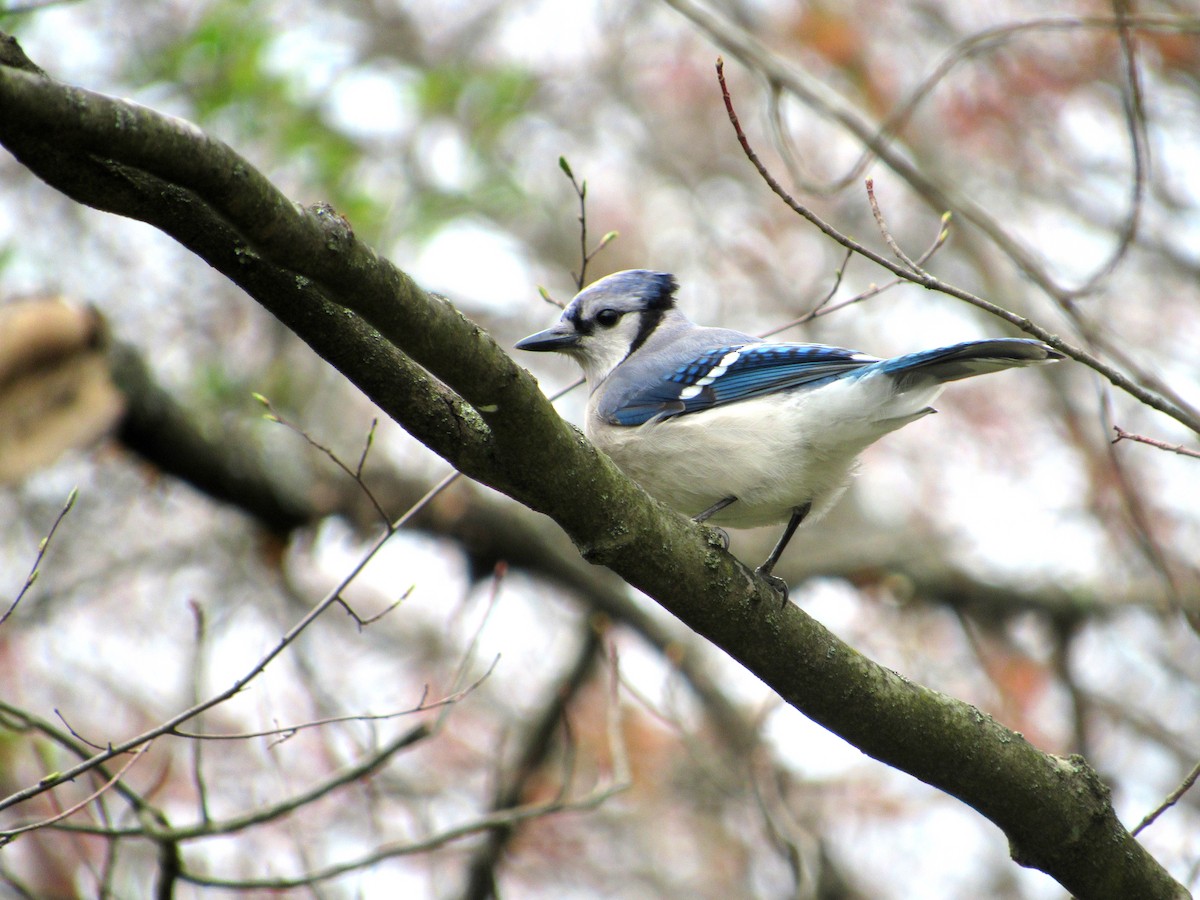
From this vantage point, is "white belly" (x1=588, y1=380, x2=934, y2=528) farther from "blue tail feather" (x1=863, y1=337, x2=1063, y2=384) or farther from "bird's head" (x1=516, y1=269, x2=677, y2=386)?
"bird's head" (x1=516, y1=269, x2=677, y2=386)

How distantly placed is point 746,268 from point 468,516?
3678mm

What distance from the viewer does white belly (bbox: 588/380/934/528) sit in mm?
3297

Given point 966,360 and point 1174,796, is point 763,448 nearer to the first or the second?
point 966,360

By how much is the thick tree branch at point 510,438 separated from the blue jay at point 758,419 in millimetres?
538

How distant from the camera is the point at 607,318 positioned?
164 inches

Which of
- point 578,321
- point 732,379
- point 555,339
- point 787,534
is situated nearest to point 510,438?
point 787,534

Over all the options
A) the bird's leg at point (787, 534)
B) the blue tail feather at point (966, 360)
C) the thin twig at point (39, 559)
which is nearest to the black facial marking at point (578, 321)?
the bird's leg at point (787, 534)

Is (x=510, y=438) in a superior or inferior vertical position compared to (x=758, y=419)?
inferior

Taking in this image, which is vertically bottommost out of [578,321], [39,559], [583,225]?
[39,559]

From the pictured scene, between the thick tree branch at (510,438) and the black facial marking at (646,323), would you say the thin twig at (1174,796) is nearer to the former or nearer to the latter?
the thick tree branch at (510,438)

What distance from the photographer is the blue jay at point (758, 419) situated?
3252mm

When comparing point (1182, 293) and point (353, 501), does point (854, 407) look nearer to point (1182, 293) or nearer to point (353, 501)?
point (353, 501)

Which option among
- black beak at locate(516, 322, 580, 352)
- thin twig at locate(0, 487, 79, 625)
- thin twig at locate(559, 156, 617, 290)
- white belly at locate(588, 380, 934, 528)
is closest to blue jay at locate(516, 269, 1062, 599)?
white belly at locate(588, 380, 934, 528)

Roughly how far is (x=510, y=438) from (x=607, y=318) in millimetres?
2163
